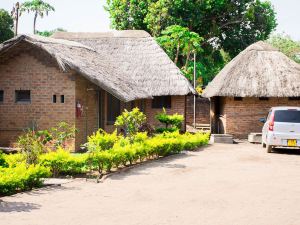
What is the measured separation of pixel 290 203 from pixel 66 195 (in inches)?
183

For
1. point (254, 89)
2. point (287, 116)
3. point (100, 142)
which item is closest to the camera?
point (100, 142)

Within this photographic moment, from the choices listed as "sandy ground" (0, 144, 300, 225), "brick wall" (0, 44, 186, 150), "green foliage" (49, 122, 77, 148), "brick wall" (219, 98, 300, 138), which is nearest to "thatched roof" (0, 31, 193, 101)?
"brick wall" (0, 44, 186, 150)

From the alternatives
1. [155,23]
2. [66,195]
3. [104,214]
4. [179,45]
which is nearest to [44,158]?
[66,195]

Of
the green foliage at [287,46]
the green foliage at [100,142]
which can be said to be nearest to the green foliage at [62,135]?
the green foliage at [100,142]

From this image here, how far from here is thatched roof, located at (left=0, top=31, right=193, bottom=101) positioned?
61.1 feet

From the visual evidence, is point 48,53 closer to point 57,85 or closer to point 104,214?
point 57,85

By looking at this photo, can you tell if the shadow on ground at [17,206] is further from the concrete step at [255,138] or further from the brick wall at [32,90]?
the concrete step at [255,138]

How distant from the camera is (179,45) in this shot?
3428 centimetres

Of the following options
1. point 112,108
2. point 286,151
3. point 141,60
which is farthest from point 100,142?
point 141,60

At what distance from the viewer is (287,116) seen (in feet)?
59.6

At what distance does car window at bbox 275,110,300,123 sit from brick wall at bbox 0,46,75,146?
8.19 meters

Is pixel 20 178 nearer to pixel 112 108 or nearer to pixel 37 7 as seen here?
pixel 112 108

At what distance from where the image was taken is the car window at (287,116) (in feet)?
59.2

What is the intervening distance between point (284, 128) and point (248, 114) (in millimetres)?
8714
